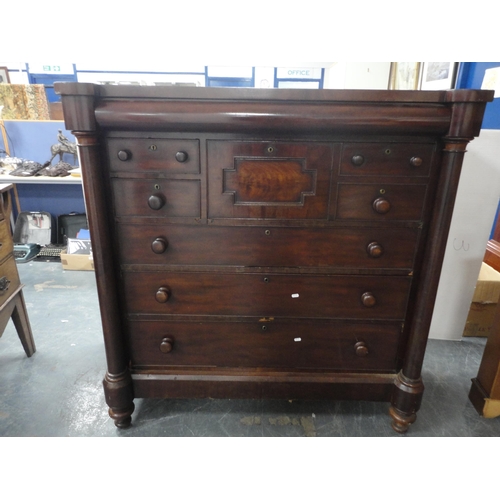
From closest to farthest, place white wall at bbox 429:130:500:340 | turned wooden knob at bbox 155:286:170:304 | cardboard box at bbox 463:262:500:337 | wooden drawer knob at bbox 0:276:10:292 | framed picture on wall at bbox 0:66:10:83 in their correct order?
turned wooden knob at bbox 155:286:170:304 < wooden drawer knob at bbox 0:276:10:292 < white wall at bbox 429:130:500:340 < cardboard box at bbox 463:262:500:337 < framed picture on wall at bbox 0:66:10:83

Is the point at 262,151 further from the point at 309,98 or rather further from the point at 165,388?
the point at 165,388

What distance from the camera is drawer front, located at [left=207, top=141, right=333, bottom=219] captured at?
3.69 feet

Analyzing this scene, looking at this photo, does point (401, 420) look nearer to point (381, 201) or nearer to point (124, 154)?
point (381, 201)

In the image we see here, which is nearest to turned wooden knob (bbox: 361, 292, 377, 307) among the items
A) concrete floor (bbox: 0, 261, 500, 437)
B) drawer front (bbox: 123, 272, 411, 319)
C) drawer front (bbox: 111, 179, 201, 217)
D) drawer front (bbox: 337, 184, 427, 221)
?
drawer front (bbox: 123, 272, 411, 319)

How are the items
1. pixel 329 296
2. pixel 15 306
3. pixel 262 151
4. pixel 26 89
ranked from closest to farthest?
1. pixel 262 151
2. pixel 329 296
3. pixel 15 306
4. pixel 26 89

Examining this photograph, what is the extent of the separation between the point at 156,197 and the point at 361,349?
90 cm

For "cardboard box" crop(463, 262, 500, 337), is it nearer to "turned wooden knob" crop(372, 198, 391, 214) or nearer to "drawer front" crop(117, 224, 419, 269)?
"drawer front" crop(117, 224, 419, 269)

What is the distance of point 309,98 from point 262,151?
0.67ft

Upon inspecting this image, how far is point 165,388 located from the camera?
1404 mm

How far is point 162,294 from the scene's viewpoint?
49.8 inches

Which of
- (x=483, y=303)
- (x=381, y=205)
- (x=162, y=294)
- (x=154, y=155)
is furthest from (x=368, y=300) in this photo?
(x=483, y=303)

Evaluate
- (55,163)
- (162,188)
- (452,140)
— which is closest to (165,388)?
(162,188)

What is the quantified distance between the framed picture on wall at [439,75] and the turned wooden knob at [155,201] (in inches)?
77.0

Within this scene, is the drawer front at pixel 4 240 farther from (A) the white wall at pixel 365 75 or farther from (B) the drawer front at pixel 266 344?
(A) the white wall at pixel 365 75
